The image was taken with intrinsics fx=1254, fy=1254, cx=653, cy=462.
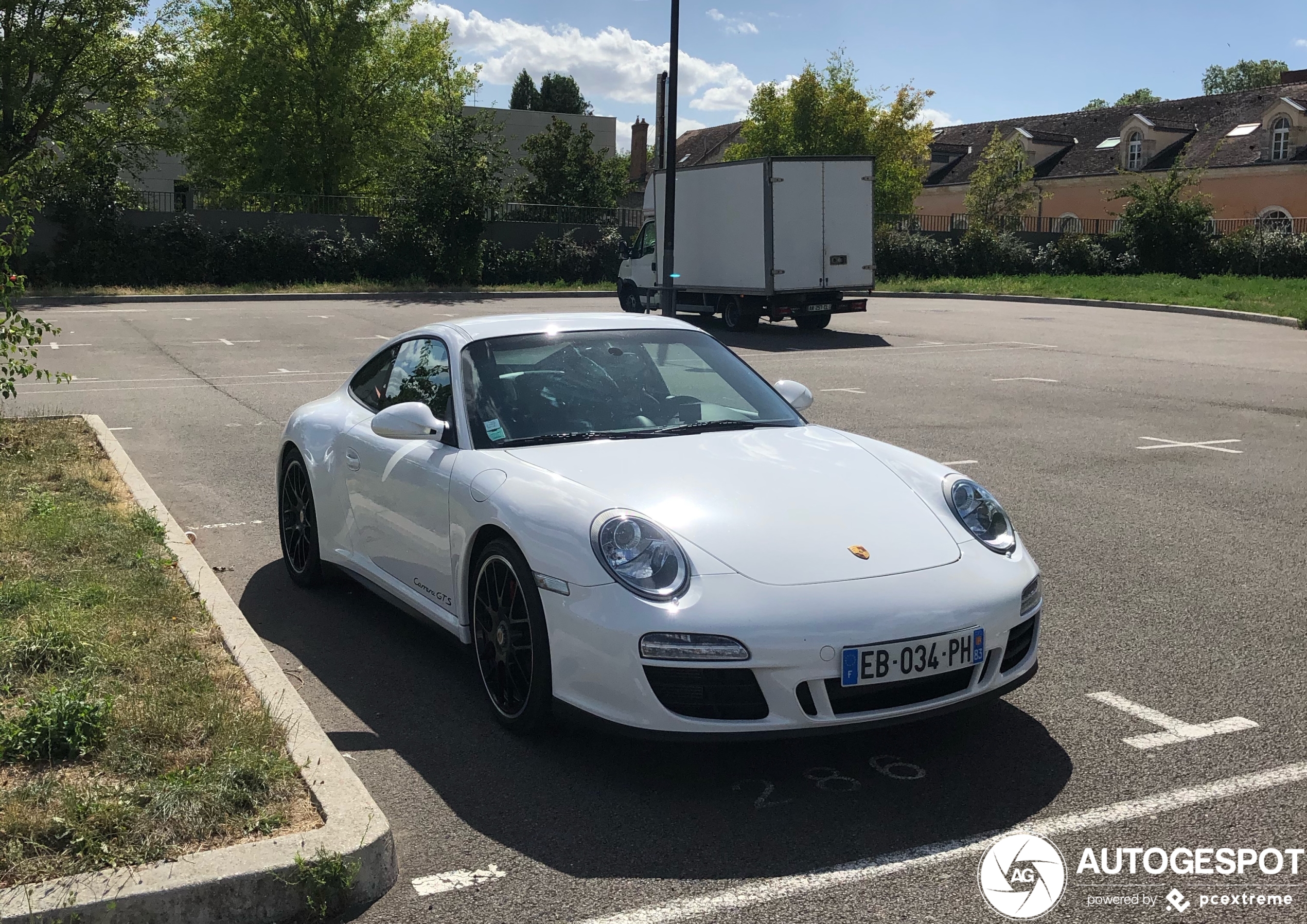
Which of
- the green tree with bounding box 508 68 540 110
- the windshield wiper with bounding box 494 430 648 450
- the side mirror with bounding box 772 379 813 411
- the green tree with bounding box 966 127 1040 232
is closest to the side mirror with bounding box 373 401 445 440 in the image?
the windshield wiper with bounding box 494 430 648 450

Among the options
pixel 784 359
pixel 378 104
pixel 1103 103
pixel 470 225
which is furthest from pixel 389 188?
pixel 1103 103

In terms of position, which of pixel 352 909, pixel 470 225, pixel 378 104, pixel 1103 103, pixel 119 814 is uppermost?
pixel 1103 103

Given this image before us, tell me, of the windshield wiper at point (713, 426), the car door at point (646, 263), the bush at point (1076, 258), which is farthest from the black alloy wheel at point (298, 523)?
the bush at point (1076, 258)

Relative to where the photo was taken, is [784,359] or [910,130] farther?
[910,130]

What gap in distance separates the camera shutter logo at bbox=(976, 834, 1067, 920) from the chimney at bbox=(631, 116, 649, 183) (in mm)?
80349

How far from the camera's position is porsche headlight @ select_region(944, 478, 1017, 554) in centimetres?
437

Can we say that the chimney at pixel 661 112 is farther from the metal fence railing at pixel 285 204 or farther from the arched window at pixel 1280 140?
the arched window at pixel 1280 140

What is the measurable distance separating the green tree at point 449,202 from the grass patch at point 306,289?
83cm

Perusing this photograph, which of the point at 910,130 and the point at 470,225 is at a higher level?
the point at 910,130

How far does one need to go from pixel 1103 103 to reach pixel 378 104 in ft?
335

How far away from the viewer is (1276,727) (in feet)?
14.2

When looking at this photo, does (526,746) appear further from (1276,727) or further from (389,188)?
(389,188)

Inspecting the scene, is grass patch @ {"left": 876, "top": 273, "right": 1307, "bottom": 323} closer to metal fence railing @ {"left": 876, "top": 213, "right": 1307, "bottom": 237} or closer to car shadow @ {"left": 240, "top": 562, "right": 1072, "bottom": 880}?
metal fence railing @ {"left": 876, "top": 213, "right": 1307, "bottom": 237}

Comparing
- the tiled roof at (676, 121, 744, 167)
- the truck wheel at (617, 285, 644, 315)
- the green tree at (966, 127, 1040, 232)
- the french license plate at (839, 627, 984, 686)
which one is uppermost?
the tiled roof at (676, 121, 744, 167)
